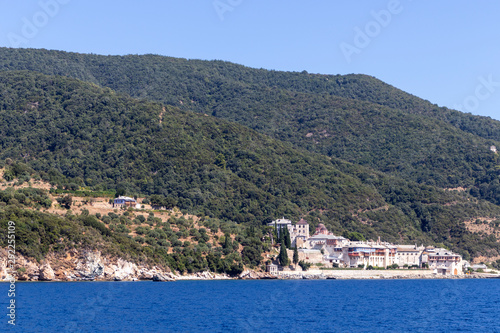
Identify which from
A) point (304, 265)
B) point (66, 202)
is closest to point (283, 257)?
point (304, 265)

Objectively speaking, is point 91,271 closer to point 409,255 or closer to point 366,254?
point 366,254

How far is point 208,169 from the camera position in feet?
507

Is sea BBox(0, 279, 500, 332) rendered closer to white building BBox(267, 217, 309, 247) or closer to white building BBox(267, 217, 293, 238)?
white building BBox(267, 217, 309, 247)

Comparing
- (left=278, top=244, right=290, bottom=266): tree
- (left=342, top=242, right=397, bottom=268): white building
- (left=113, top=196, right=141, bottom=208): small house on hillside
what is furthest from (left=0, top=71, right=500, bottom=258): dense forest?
(left=278, top=244, right=290, bottom=266): tree

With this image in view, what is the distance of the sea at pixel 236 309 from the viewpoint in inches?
2222

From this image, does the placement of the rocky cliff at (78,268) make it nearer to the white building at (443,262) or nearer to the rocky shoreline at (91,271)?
the rocky shoreline at (91,271)

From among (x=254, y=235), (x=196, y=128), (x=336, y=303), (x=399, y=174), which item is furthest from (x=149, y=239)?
(x=399, y=174)

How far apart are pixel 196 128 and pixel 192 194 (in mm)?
31849

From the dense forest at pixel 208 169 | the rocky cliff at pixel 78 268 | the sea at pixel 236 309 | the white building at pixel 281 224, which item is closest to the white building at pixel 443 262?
the dense forest at pixel 208 169

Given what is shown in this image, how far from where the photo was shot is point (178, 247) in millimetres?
103188

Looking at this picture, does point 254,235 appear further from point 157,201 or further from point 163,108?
point 163,108

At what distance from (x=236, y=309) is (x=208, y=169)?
8857 cm

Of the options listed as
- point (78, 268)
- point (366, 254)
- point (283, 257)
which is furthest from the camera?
point (366, 254)

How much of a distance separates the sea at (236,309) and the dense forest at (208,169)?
162 ft
